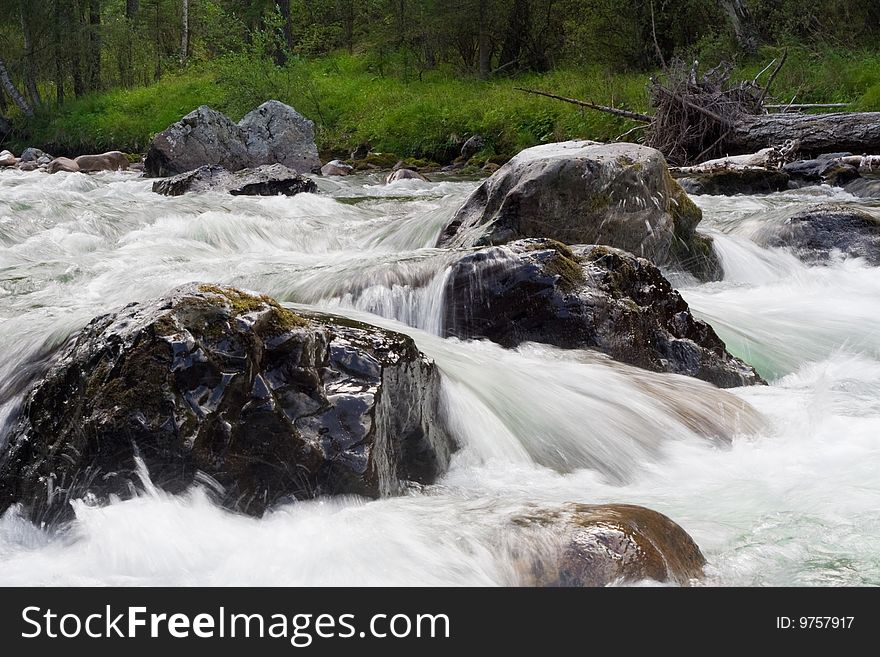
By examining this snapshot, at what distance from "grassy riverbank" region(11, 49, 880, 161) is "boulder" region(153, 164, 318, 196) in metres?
7.10

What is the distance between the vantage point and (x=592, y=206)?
23.9 feet

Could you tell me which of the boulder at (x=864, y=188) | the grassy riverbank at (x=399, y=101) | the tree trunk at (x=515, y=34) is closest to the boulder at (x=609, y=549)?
the boulder at (x=864, y=188)

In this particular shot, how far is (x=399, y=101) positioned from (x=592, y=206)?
1716cm

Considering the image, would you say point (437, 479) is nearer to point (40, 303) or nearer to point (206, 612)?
point (206, 612)

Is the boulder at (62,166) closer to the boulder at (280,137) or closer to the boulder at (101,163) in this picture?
the boulder at (101,163)

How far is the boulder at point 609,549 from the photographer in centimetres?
280

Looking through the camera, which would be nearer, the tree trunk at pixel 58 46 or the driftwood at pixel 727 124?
the driftwood at pixel 727 124

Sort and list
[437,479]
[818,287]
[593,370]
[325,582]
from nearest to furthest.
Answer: [325,582]
[437,479]
[593,370]
[818,287]

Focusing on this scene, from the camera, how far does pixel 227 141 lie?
16828 millimetres

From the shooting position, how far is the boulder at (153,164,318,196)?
41.5 feet

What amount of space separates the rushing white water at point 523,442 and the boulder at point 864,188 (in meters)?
3.66

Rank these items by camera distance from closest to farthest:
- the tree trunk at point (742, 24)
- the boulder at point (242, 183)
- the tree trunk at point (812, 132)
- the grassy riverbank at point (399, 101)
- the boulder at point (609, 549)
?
1. the boulder at point (609, 549)
2. the boulder at point (242, 183)
3. the tree trunk at point (812, 132)
4. the grassy riverbank at point (399, 101)
5. the tree trunk at point (742, 24)

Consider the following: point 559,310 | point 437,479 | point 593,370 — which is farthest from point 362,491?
point 559,310

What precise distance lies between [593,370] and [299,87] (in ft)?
67.0
